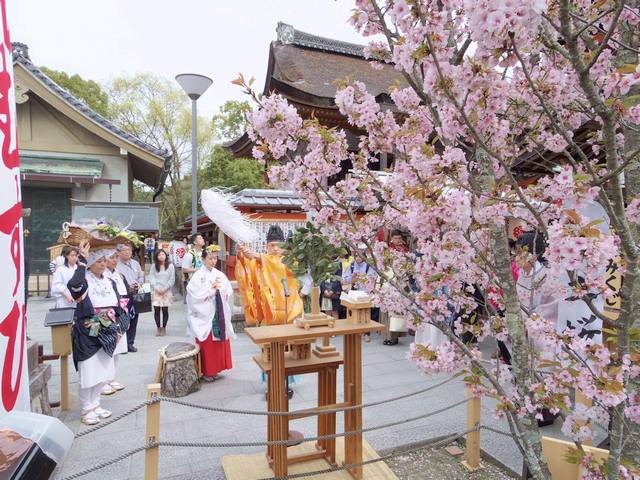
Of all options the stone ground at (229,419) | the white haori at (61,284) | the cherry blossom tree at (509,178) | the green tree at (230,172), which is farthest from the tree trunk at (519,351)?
the green tree at (230,172)

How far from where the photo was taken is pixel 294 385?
541 centimetres

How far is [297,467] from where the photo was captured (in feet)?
11.0

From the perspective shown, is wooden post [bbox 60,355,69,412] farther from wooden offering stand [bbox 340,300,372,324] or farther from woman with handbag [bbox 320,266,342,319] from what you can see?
woman with handbag [bbox 320,266,342,319]

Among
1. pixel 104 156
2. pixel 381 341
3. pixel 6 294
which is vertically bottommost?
pixel 381 341

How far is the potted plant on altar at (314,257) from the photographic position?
128 inches

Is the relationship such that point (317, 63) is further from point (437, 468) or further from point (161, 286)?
point (437, 468)

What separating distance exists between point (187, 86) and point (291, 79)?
9.70 meters

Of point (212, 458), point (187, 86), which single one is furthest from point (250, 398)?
point (187, 86)

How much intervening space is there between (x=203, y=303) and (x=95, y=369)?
61.4 inches

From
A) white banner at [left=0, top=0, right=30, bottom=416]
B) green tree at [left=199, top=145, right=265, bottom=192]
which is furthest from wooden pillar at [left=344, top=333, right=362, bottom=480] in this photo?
green tree at [left=199, top=145, right=265, bottom=192]

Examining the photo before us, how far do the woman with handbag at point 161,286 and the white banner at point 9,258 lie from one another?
5.79 meters

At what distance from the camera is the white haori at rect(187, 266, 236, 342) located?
5.46 meters

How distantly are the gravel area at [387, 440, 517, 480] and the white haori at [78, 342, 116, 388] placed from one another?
3.06 m

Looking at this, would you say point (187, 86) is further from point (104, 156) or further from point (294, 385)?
point (104, 156)
